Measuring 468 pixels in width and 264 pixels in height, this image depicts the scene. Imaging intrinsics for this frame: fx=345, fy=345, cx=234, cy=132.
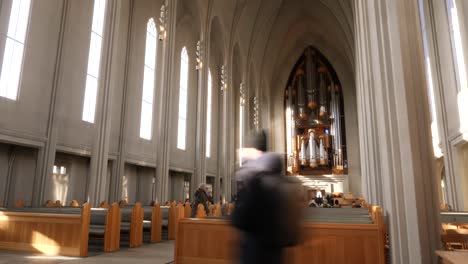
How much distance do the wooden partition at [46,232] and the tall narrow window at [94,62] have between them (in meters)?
5.48

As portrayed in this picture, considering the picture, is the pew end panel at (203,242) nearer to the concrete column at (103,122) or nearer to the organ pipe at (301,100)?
the concrete column at (103,122)

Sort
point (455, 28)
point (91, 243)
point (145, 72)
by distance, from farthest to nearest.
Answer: point (145, 72) → point (455, 28) → point (91, 243)

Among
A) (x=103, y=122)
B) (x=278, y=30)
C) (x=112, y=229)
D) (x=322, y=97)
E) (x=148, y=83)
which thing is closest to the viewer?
(x=112, y=229)

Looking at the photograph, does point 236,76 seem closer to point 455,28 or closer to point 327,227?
point 455,28

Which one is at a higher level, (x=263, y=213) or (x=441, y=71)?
(x=441, y=71)

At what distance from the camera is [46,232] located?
6.37 m

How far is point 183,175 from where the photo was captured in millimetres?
17750

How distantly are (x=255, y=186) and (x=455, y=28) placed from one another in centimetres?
1008

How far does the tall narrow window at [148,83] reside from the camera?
14.6m

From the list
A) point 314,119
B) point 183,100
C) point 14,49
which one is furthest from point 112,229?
point 314,119

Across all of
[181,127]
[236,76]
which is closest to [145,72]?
[181,127]

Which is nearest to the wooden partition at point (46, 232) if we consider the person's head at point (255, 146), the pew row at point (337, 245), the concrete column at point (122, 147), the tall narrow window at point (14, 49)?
the pew row at point (337, 245)

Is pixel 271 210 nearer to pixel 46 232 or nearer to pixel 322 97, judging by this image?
pixel 46 232

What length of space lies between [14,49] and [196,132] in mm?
9334
